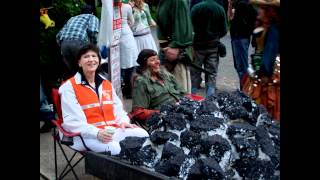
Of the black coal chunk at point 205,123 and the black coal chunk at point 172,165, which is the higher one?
the black coal chunk at point 205,123

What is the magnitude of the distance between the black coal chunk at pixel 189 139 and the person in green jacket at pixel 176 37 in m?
2.59

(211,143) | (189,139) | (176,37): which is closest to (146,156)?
(189,139)

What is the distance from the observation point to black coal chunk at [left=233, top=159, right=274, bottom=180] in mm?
4164

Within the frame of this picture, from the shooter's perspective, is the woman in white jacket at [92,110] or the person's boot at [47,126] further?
the person's boot at [47,126]

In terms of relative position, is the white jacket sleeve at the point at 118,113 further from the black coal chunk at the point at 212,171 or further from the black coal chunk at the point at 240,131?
the black coal chunk at the point at 212,171

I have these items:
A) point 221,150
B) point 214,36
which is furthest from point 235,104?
point 214,36

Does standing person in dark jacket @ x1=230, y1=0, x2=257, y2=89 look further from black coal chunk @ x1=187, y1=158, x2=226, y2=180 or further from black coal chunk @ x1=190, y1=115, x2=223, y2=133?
black coal chunk @ x1=187, y1=158, x2=226, y2=180

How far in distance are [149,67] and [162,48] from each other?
4.79ft

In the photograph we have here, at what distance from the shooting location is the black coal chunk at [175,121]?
4688mm

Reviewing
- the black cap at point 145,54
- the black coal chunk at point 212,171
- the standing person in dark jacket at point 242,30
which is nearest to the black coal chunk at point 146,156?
the black coal chunk at point 212,171

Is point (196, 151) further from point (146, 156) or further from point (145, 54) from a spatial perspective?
point (145, 54)

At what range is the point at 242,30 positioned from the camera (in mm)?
9148

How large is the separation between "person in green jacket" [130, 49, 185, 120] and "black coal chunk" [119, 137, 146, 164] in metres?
0.94
